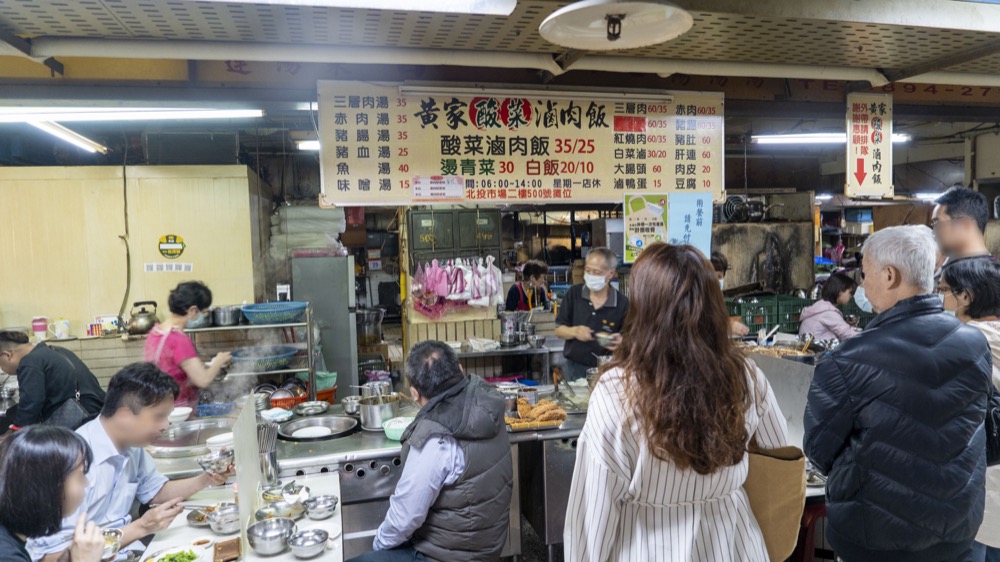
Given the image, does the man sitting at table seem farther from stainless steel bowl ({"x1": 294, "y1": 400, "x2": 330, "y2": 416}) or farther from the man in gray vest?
stainless steel bowl ({"x1": 294, "y1": 400, "x2": 330, "y2": 416})

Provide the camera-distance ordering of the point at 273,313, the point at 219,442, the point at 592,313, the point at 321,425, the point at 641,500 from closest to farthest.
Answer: the point at 641,500 → the point at 219,442 → the point at 321,425 → the point at 592,313 → the point at 273,313

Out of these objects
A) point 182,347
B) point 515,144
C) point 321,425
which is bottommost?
point 321,425

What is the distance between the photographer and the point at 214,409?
443 centimetres

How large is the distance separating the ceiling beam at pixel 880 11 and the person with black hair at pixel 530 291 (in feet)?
21.0

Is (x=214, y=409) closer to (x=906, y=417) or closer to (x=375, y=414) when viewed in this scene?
(x=375, y=414)

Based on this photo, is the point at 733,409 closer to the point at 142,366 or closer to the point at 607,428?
the point at 607,428

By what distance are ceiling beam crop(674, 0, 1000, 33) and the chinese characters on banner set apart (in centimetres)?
118

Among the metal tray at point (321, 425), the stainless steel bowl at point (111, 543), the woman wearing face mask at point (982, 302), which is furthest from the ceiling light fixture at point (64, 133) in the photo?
the woman wearing face mask at point (982, 302)

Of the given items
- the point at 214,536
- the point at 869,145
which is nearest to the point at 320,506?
the point at 214,536

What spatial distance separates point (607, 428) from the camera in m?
1.75

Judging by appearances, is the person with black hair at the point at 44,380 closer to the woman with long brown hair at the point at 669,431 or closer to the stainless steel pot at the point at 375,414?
the stainless steel pot at the point at 375,414

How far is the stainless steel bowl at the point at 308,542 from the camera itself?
2.49 metres

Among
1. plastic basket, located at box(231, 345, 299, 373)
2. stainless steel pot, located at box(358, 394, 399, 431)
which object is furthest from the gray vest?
plastic basket, located at box(231, 345, 299, 373)

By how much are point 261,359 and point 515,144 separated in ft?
9.94
